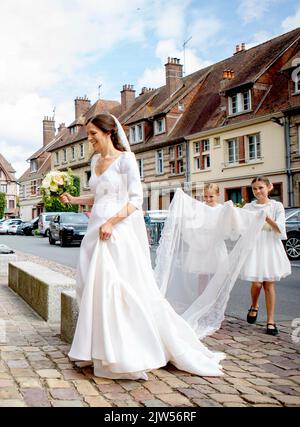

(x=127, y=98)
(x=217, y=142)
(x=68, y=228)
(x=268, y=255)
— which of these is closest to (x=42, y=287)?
(x=268, y=255)

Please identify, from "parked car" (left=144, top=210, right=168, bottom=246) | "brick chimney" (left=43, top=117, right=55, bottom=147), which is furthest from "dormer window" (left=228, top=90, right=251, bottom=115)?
"brick chimney" (left=43, top=117, right=55, bottom=147)

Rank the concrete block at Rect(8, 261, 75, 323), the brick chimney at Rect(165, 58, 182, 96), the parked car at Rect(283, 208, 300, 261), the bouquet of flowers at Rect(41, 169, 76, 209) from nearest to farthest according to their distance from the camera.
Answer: the bouquet of flowers at Rect(41, 169, 76, 209) < the concrete block at Rect(8, 261, 75, 323) < the parked car at Rect(283, 208, 300, 261) < the brick chimney at Rect(165, 58, 182, 96)

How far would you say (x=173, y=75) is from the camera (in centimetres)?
4209

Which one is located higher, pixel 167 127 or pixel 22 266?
pixel 167 127

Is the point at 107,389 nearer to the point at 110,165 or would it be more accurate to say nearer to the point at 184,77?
the point at 110,165

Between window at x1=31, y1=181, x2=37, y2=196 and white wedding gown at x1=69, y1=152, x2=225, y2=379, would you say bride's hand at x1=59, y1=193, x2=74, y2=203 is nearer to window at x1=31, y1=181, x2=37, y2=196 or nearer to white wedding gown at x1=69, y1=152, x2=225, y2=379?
white wedding gown at x1=69, y1=152, x2=225, y2=379

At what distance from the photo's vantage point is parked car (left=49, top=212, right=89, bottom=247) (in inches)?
977

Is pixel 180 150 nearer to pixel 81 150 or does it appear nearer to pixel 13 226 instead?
pixel 81 150

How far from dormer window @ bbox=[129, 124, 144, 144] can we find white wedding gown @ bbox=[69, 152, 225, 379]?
1510 inches

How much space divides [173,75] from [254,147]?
45.3ft

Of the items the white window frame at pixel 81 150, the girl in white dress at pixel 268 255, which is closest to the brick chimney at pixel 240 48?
the white window frame at pixel 81 150

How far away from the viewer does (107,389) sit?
3961 millimetres
